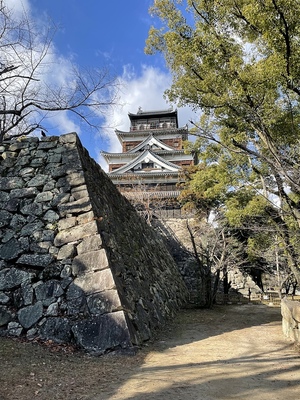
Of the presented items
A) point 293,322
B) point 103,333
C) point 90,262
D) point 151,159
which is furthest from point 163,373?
point 151,159

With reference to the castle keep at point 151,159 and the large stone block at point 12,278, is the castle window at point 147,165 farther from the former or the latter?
the large stone block at point 12,278

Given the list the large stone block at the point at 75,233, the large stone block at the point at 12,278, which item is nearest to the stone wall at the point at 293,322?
the large stone block at the point at 75,233

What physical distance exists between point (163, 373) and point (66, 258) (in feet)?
7.55

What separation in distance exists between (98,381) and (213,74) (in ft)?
17.0

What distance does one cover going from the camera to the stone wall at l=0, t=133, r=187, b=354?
13.6ft

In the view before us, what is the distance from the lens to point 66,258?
4.74 metres

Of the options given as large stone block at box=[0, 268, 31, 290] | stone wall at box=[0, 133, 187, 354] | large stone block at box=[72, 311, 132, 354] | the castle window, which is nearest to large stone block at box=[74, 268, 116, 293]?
stone wall at box=[0, 133, 187, 354]

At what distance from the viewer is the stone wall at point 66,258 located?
4.15 metres

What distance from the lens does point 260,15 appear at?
14.1ft

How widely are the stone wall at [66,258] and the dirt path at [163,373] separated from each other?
40cm

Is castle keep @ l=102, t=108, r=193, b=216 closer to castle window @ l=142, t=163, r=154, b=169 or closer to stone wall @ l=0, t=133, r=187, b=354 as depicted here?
castle window @ l=142, t=163, r=154, b=169

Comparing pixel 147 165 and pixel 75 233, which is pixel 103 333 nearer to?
pixel 75 233

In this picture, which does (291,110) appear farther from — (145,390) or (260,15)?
(145,390)

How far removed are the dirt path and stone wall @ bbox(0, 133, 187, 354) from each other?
402mm
